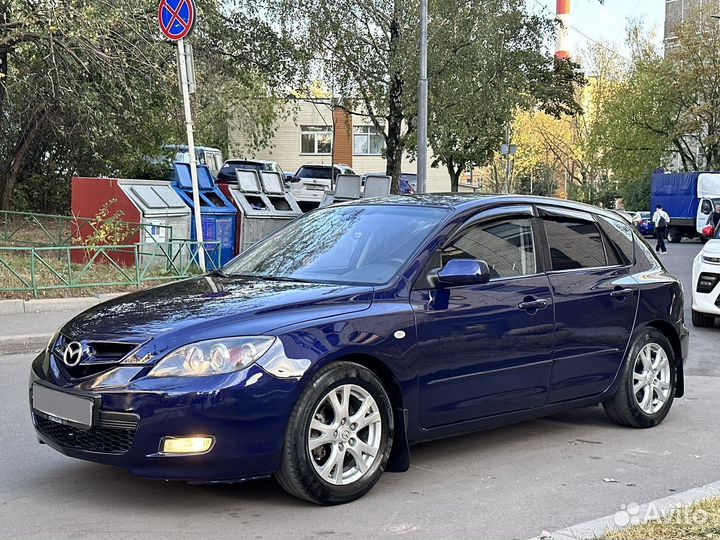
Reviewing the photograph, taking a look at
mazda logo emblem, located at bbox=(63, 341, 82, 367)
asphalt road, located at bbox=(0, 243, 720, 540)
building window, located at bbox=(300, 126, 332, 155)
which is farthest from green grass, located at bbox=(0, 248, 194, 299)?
building window, located at bbox=(300, 126, 332, 155)

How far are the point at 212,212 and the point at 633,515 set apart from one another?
1196cm

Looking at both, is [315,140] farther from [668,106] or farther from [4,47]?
[4,47]

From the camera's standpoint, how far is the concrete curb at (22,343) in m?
9.32

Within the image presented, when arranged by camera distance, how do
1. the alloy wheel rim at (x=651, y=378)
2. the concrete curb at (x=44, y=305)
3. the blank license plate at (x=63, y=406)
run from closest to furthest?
the blank license plate at (x=63, y=406)
the alloy wheel rim at (x=651, y=378)
the concrete curb at (x=44, y=305)

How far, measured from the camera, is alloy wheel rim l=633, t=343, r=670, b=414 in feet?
20.8

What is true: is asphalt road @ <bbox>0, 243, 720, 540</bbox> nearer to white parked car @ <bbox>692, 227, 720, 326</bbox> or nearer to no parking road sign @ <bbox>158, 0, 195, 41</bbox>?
white parked car @ <bbox>692, 227, 720, 326</bbox>

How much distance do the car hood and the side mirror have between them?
0.46 metres

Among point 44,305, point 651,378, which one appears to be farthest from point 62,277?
point 651,378

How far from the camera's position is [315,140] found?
59094 mm

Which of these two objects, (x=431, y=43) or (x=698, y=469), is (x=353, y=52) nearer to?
(x=431, y=43)

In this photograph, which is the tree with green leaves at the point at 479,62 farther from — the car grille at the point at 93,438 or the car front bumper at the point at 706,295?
the car grille at the point at 93,438

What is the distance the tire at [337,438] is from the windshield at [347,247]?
2.24 feet

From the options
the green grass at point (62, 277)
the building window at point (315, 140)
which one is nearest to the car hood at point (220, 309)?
the green grass at point (62, 277)

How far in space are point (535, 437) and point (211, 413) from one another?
2.76 metres
